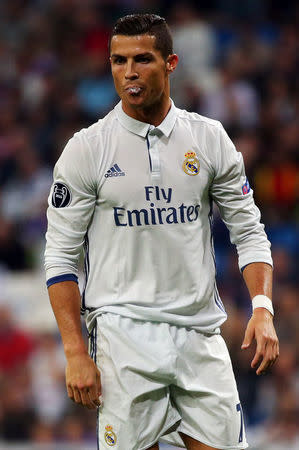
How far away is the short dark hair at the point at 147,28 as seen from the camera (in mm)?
3150

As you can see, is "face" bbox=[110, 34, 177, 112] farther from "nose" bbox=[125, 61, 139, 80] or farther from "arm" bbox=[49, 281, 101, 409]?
Answer: "arm" bbox=[49, 281, 101, 409]

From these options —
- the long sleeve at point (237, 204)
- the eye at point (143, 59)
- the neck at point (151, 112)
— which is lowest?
the long sleeve at point (237, 204)

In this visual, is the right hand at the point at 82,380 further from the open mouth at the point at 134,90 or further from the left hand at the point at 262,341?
the open mouth at the point at 134,90

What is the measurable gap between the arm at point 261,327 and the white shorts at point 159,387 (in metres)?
0.21

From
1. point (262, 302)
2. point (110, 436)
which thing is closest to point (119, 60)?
point (262, 302)

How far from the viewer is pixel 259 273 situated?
329cm

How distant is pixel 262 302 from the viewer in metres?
3.21

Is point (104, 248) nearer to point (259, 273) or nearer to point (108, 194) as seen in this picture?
point (108, 194)

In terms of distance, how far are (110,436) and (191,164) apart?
0.98 metres

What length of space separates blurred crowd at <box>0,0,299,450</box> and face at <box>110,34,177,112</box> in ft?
11.8

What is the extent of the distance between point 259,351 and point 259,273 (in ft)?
1.12

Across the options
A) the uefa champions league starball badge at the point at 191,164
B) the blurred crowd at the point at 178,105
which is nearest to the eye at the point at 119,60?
the uefa champions league starball badge at the point at 191,164

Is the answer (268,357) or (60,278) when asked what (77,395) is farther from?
(268,357)

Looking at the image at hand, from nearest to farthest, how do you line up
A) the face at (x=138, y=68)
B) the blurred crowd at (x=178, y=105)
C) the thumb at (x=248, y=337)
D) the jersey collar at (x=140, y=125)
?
the thumb at (x=248, y=337), the face at (x=138, y=68), the jersey collar at (x=140, y=125), the blurred crowd at (x=178, y=105)
